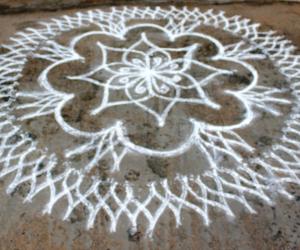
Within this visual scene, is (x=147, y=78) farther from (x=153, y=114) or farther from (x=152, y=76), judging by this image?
(x=153, y=114)

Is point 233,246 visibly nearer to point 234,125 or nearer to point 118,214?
point 118,214

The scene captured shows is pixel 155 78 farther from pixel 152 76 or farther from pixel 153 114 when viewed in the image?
pixel 153 114

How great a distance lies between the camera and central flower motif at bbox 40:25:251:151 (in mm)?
1536

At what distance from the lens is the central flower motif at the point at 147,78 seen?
5.04ft

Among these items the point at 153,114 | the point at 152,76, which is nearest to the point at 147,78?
the point at 152,76

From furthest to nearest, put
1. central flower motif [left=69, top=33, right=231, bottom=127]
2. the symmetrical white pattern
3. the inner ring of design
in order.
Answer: central flower motif [left=69, top=33, right=231, bottom=127] < the inner ring of design < the symmetrical white pattern

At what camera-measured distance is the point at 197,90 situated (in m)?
1.66

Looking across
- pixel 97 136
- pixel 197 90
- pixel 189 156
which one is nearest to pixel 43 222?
pixel 97 136

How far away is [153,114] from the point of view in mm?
1549

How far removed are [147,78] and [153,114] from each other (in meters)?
0.23

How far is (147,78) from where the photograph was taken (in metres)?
1.73

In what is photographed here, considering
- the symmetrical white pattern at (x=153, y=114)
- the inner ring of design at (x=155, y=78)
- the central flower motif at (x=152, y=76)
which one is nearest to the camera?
the symmetrical white pattern at (x=153, y=114)

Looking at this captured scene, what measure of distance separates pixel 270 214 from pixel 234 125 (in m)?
0.38

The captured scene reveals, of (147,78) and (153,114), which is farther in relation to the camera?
(147,78)
